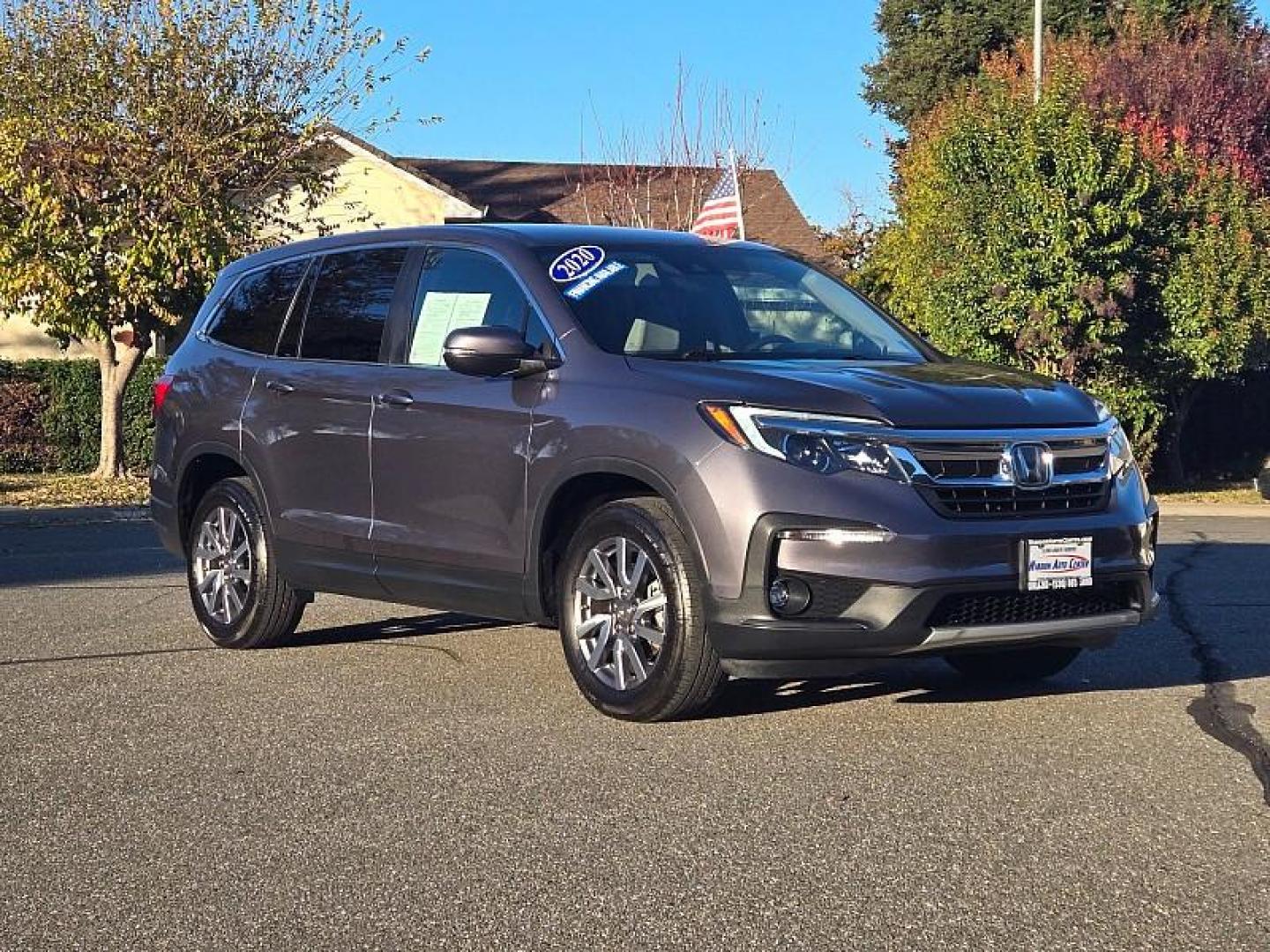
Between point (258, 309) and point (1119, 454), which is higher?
point (258, 309)

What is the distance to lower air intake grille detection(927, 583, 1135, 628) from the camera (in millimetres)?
6020

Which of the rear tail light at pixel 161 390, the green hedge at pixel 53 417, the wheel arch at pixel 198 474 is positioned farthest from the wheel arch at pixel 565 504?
the green hedge at pixel 53 417

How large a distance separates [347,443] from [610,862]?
10.7 feet

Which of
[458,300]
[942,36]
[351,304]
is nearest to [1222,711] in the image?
[458,300]

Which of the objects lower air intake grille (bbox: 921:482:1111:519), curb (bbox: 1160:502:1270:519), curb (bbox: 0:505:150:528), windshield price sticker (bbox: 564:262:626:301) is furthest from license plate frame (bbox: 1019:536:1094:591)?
curb (bbox: 1160:502:1270:519)

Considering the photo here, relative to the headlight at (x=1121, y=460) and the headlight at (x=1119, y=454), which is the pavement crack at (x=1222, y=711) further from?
the headlight at (x=1119, y=454)

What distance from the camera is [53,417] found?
24562mm

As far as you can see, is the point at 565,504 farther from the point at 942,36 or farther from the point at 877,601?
the point at 942,36

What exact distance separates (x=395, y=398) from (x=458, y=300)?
48 cm

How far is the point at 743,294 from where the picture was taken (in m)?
7.32

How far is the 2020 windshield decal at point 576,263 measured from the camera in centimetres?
708

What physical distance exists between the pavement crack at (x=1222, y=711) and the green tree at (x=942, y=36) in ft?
104

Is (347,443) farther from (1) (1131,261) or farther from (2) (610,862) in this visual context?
(1) (1131,261)

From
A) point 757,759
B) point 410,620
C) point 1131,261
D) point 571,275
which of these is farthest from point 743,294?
point 1131,261
